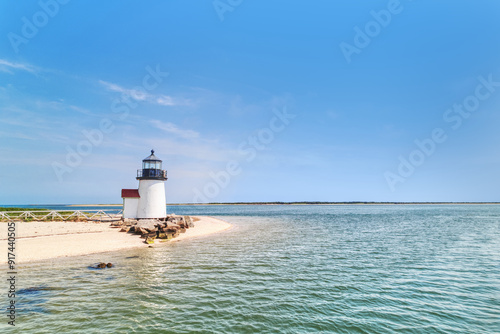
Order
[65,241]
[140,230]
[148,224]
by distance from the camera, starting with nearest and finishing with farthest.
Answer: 1. [65,241]
2. [140,230]
3. [148,224]

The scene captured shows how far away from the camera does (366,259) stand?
57.1 ft

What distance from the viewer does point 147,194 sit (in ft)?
112

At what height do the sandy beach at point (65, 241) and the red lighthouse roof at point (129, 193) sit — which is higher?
the red lighthouse roof at point (129, 193)

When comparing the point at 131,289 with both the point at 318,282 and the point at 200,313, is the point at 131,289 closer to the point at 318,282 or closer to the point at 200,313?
the point at 200,313

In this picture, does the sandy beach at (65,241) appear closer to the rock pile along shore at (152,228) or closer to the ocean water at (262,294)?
the rock pile along shore at (152,228)

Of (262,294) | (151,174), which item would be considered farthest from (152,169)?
(262,294)

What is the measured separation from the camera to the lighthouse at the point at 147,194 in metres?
34.1

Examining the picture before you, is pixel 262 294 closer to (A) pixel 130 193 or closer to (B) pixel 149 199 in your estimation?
(B) pixel 149 199

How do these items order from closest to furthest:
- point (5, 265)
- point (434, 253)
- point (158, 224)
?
1. point (5, 265)
2. point (434, 253)
3. point (158, 224)

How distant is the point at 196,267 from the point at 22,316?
309 inches

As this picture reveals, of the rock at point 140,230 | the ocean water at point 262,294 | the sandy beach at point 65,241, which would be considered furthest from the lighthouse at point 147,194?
the ocean water at point 262,294

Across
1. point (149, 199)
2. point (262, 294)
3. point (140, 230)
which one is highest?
point (149, 199)

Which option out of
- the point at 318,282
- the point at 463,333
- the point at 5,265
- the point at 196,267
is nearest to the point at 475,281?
the point at 463,333

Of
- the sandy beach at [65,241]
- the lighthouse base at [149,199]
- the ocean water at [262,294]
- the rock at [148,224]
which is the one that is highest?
the lighthouse base at [149,199]
